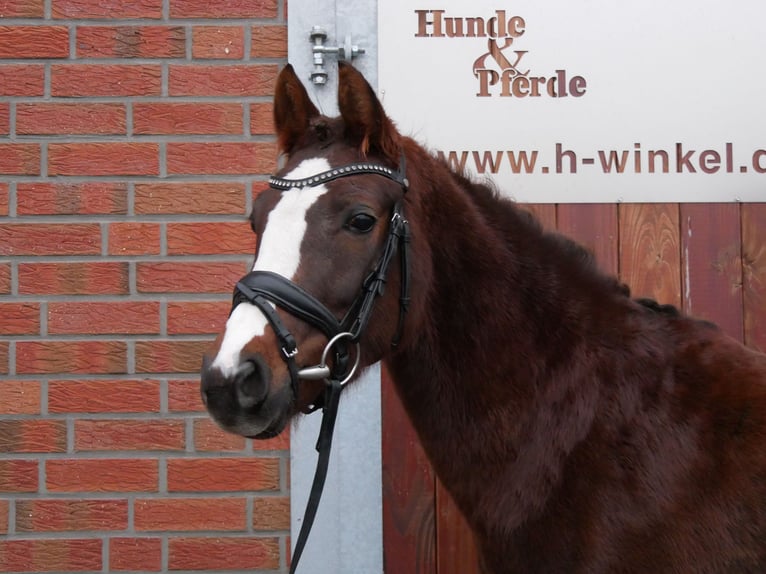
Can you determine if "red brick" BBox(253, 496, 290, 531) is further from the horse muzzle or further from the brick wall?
the horse muzzle

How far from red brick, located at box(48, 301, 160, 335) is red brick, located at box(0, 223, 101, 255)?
22 cm

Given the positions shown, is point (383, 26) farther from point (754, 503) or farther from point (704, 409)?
point (754, 503)

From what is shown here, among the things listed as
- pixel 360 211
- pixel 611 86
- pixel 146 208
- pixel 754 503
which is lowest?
pixel 754 503

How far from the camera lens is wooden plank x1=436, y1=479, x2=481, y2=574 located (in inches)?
117

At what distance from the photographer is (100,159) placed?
9.88 feet

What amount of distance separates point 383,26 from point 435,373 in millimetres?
1712

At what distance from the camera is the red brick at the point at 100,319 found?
117 inches

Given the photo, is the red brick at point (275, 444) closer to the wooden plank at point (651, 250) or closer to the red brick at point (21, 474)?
the red brick at point (21, 474)

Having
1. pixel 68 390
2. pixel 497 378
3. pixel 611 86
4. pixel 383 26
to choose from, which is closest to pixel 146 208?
pixel 68 390

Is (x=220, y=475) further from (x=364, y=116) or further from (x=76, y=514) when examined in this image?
(x=364, y=116)

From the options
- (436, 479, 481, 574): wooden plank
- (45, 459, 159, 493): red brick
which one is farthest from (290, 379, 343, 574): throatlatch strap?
(45, 459, 159, 493): red brick

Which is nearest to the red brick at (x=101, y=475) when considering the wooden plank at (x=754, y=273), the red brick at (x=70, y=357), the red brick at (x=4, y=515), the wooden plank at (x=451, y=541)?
the red brick at (x=4, y=515)

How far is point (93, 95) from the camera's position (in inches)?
119

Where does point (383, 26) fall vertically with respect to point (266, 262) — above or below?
above
